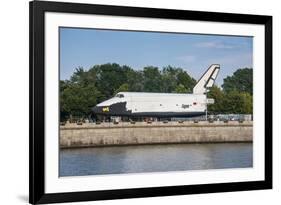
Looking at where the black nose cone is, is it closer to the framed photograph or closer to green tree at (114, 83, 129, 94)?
the framed photograph

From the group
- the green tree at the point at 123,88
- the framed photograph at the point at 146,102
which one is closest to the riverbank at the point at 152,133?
the framed photograph at the point at 146,102

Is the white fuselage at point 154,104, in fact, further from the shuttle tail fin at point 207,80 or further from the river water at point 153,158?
the river water at point 153,158

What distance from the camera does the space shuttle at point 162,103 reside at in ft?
9.53

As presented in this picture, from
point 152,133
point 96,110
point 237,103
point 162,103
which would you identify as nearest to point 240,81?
point 237,103

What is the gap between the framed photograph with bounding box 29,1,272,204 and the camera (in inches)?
108

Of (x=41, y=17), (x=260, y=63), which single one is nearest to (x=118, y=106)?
(x=41, y=17)

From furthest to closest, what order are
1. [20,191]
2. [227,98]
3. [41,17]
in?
[227,98] → [20,191] → [41,17]

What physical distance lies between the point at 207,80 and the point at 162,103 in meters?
0.27

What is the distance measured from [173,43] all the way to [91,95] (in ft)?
1.65

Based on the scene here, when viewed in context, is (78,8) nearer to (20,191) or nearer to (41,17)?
(41,17)

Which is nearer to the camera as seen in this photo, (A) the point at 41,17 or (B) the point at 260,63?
(A) the point at 41,17

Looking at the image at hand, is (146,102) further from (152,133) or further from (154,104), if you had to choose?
(152,133)

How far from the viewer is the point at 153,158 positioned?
297cm

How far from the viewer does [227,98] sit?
10.3 ft
